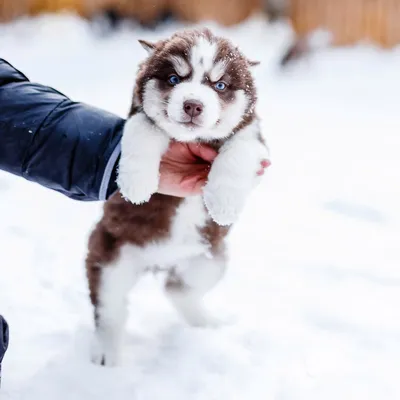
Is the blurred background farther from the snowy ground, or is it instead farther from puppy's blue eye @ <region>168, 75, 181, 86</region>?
puppy's blue eye @ <region>168, 75, 181, 86</region>

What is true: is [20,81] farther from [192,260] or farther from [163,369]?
[163,369]

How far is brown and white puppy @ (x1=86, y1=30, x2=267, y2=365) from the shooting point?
176 centimetres

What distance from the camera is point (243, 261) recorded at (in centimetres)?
287

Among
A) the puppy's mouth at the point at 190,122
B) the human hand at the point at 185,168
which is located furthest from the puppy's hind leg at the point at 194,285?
the puppy's mouth at the point at 190,122

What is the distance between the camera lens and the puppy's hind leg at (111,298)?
2.01 meters

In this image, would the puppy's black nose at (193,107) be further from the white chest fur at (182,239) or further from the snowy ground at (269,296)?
the snowy ground at (269,296)

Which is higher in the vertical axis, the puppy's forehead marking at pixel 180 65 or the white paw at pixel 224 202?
the puppy's forehead marking at pixel 180 65

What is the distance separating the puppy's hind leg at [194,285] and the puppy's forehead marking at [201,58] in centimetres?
66

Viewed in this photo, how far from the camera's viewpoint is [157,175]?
1.82 meters

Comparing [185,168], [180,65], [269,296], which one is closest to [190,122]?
[180,65]

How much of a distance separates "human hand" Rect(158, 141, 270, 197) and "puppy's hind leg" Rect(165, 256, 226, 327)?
0.29m

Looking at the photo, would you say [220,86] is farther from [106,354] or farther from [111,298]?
[106,354]

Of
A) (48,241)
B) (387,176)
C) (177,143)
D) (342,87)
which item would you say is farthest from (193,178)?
(342,87)

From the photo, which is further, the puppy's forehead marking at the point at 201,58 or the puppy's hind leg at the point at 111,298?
the puppy's hind leg at the point at 111,298
